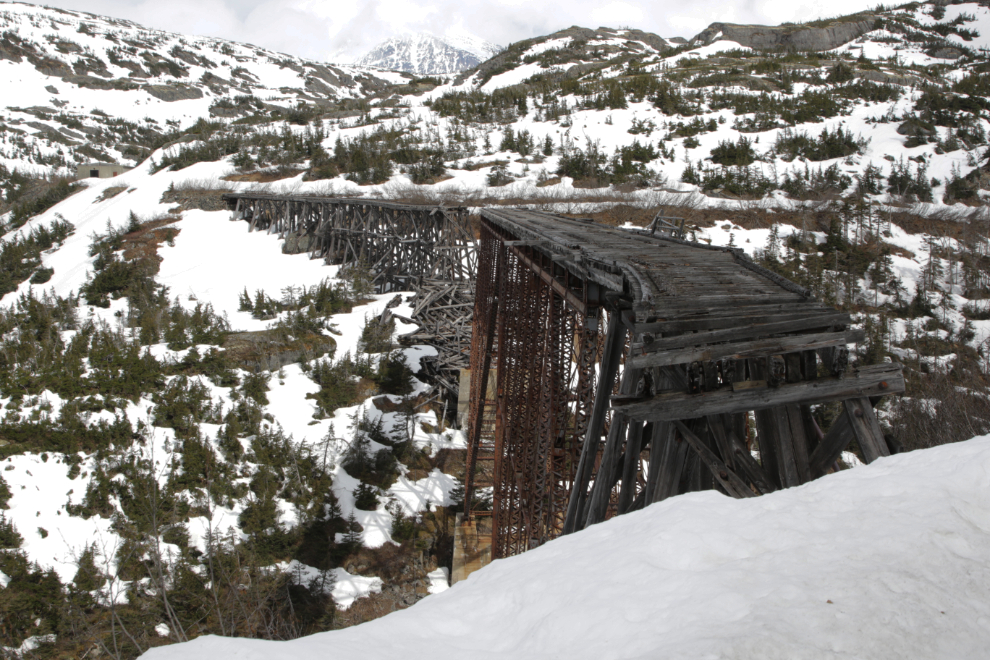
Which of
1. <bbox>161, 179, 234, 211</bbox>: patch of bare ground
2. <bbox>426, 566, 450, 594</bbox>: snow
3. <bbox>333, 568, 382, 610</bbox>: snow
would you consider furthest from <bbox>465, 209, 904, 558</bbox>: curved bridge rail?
<bbox>161, 179, 234, 211</bbox>: patch of bare ground

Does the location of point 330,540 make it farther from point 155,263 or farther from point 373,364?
point 155,263

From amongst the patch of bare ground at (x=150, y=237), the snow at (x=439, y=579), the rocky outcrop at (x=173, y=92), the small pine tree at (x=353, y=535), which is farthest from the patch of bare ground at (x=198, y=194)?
the rocky outcrop at (x=173, y=92)

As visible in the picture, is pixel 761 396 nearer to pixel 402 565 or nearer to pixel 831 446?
pixel 831 446

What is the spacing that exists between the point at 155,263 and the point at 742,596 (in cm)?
2516

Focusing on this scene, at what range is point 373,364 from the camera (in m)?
15.8

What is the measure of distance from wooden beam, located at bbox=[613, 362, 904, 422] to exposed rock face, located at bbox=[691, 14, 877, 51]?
6370 cm

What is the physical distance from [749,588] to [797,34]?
72.2 metres

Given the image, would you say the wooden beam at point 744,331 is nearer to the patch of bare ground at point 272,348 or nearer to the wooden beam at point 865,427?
the wooden beam at point 865,427

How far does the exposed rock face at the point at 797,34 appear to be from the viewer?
5406 centimetres

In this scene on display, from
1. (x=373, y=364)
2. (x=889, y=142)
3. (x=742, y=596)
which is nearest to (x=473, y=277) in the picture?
(x=373, y=364)

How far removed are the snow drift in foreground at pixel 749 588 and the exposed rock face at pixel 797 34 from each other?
212 ft

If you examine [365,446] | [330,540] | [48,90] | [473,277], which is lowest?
[330,540]

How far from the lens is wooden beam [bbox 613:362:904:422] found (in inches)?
110

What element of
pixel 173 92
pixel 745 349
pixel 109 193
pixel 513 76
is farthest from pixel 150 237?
pixel 173 92
